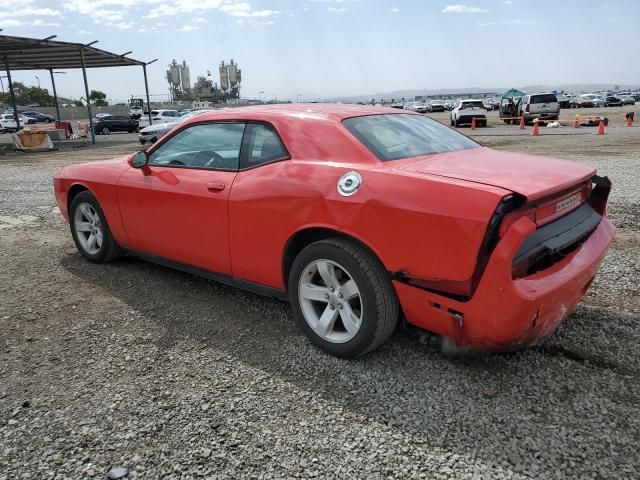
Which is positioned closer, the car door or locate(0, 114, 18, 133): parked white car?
the car door

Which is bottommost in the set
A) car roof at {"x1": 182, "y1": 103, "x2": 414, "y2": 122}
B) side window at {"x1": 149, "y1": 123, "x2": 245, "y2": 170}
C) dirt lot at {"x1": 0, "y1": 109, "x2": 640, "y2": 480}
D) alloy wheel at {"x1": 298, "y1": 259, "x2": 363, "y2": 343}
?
dirt lot at {"x1": 0, "y1": 109, "x2": 640, "y2": 480}

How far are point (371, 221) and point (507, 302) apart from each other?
2.56ft

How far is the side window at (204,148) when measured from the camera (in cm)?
357

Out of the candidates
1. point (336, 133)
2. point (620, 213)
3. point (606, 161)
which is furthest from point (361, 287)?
point (606, 161)

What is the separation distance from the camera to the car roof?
3.34m

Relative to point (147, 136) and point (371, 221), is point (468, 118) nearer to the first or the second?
point (147, 136)

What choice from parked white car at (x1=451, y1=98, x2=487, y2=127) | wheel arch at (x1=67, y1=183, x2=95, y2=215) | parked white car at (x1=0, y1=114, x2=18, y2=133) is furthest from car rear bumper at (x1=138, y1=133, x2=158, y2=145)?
parked white car at (x1=0, y1=114, x2=18, y2=133)

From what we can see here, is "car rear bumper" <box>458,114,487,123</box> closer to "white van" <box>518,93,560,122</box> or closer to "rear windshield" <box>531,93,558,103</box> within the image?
"white van" <box>518,93,560,122</box>

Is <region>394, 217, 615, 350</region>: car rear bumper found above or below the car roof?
below

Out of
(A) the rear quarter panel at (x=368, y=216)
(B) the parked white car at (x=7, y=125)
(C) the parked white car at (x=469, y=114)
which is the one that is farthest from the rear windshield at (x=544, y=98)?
(B) the parked white car at (x=7, y=125)

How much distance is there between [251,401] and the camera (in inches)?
105

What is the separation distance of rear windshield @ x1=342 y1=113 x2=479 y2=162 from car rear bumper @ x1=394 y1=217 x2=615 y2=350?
2.92ft

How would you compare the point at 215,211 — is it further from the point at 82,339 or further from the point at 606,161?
the point at 606,161

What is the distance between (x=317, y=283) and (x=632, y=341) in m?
1.98
